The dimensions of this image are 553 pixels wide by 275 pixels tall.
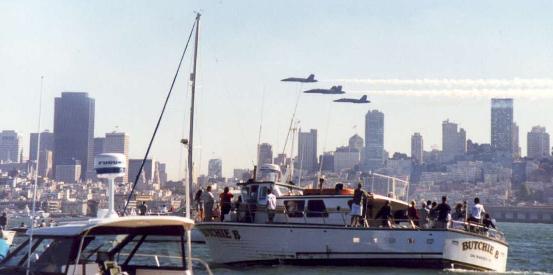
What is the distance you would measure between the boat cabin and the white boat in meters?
14.8

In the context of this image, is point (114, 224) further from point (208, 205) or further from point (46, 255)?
point (208, 205)

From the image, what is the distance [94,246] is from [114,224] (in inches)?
48.8

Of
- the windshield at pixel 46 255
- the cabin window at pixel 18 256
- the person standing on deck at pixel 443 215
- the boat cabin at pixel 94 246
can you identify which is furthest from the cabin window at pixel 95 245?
the person standing on deck at pixel 443 215

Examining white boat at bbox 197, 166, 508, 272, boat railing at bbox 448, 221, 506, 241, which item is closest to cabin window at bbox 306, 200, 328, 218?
white boat at bbox 197, 166, 508, 272

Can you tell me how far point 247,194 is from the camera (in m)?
34.0

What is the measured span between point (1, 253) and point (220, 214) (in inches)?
463

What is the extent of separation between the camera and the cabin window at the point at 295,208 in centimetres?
3250

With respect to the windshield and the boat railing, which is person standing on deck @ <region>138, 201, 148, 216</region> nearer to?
the boat railing

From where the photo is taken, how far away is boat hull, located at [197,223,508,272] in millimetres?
31422

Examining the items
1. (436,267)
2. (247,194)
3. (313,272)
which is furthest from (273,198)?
(436,267)

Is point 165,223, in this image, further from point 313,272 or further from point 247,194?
point 247,194

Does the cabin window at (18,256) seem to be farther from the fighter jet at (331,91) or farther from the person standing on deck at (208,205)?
the fighter jet at (331,91)

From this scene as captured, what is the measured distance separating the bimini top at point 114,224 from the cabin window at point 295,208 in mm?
16123

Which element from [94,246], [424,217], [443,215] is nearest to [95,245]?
[94,246]
